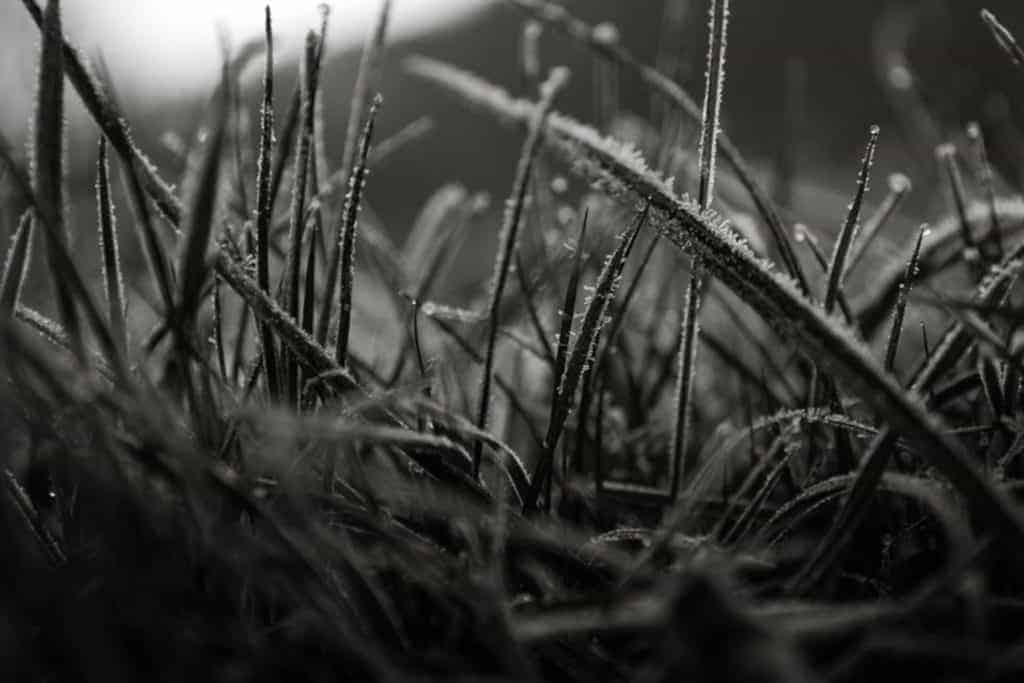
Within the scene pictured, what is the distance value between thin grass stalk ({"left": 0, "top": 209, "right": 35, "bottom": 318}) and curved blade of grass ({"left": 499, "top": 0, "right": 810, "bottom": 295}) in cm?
46

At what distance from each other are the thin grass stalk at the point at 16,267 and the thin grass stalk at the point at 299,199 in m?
0.14

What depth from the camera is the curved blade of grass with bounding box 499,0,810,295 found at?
767mm

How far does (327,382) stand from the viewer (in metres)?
0.57

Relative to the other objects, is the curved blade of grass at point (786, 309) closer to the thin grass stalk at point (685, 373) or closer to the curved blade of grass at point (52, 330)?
the thin grass stalk at point (685, 373)

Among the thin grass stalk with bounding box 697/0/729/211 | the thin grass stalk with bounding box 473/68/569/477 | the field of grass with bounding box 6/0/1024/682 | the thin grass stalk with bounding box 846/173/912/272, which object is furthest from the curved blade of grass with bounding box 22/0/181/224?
the thin grass stalk with bounding box 846/173/912/272

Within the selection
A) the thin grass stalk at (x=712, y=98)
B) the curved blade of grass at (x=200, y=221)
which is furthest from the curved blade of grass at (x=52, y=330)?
the thin grass stalk at (x=712, y=98)

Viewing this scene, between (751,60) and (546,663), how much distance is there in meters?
4.39

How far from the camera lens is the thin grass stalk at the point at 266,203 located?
1.96 feet

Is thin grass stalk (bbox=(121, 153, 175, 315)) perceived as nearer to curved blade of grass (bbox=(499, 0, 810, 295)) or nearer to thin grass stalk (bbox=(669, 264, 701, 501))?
thin grass stalk (bbox=(669, 264, 701, 501))

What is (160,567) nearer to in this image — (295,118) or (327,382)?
(327,382)

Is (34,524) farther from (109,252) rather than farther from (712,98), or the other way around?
(712,98)

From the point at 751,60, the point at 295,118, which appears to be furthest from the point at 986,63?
the point at 295,118

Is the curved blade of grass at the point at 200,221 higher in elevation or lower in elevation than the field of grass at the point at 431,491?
higher

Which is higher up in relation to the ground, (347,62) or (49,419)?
(347,62)
